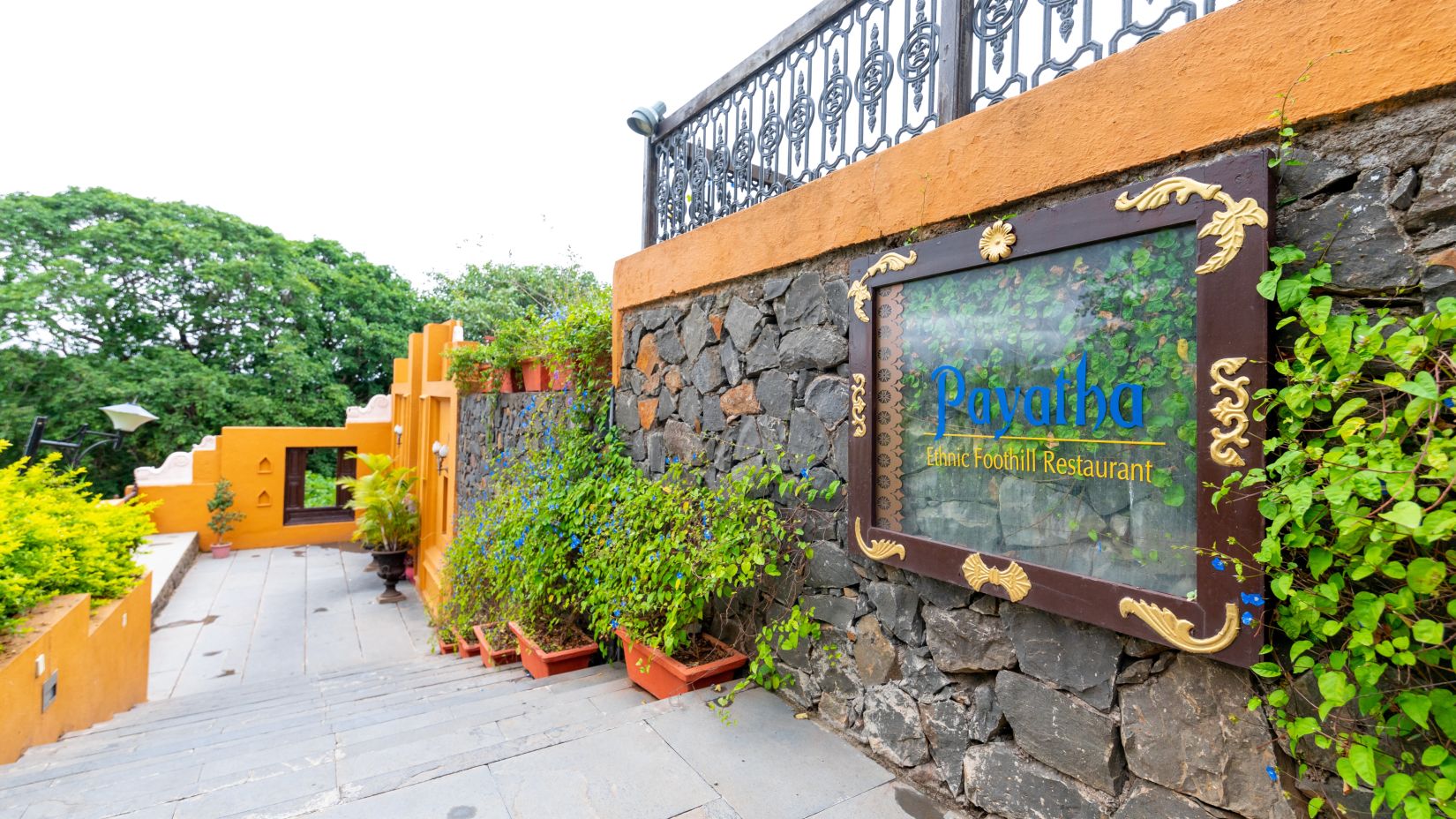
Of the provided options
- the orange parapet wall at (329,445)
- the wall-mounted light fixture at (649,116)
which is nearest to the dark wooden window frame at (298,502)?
the orange parapet wall at (329,445)

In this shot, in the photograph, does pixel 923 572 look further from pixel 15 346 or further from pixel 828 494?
pixel 15 346

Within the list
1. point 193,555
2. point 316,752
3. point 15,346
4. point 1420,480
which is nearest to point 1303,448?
point 1420,480

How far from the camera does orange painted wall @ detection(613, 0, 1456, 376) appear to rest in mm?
1271

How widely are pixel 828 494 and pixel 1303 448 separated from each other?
4.68 ft

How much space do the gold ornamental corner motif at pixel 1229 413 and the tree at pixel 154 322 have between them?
19.0 meters

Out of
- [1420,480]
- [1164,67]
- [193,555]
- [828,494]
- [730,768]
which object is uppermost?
[1164,67]

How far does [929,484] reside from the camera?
2057mm

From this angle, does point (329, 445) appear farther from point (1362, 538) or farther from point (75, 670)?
point (1362, 538)

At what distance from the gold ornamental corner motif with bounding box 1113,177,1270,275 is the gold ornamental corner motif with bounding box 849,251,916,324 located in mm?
750

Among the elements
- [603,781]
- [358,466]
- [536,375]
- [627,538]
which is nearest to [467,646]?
[536,375]

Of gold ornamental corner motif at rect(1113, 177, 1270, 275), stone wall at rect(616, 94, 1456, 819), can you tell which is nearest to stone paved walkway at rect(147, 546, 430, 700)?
stone wall at rect(616, 94, 1456, 819)

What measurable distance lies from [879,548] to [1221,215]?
1304 millimetres

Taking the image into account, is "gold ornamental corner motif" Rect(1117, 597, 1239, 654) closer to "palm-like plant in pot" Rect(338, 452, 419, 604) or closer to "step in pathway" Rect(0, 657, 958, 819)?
"step in pathway" Rect(0, 657, 958, 819)

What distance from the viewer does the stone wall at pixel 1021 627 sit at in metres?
1.27
